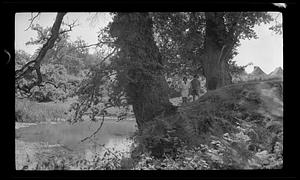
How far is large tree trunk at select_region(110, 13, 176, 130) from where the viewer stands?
292 cm

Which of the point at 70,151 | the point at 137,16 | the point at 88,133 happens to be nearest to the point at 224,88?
the point at 137,16

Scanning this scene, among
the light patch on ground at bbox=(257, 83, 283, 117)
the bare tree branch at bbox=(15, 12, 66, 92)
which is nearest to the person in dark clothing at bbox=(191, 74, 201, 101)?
the light patch on ground at bbox=(257, 83, 283, 117)

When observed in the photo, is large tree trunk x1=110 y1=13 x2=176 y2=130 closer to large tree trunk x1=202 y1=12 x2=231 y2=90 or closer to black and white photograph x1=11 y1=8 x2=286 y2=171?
black and white photograph x1=11 y1=8 x2=286 y2=171

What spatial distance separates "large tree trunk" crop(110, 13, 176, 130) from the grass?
629 mm

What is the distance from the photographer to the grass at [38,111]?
8.71ft

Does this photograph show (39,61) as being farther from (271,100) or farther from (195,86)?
(271,100)

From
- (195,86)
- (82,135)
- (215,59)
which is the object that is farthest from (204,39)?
(82,135)

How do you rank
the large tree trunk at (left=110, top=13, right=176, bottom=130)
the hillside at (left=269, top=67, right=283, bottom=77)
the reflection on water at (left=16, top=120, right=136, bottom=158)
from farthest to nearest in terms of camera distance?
1. the large tree trunk at (left=110, top=13, right=176, bottom=130)
2. the reflection on water at (left=16, top=120, right=136, bottom=158)
3. the hillside at (left=269, top=67, right=283, bottom=77)

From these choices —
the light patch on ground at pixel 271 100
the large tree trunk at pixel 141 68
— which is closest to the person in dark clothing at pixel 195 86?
the large tree trunk at pixel 141 68

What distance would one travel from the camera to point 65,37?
2.86m

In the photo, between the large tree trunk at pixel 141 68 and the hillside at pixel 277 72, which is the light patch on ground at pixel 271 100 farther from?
the large tree trunk at pixel 141 68

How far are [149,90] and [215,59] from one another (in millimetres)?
713

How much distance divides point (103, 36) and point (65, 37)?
335mm

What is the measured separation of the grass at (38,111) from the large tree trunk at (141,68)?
0.63 metres
